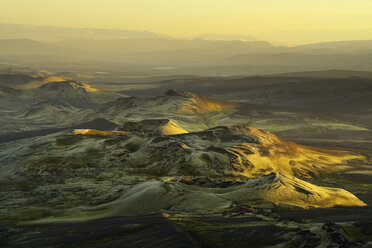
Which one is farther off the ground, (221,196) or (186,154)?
(221,196)

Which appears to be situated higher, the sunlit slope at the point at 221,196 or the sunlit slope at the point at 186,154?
the sunlit slope at the point at 221,196

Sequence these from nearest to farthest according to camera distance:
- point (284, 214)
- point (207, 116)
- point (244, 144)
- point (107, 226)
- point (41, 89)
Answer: point (107, 226)
point (284, 214)
point (244, 144)
point (207, 116)
point (41, 89)

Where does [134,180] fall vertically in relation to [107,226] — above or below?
below

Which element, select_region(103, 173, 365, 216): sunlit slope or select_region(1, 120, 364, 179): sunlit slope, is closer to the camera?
select_region(103, 173, 365, 216): sunlit slope

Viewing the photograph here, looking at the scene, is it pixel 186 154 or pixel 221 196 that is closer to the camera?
pixel 221 196

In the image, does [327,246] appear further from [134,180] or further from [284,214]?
[134,180]

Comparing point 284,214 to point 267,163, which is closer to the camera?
point 284,214

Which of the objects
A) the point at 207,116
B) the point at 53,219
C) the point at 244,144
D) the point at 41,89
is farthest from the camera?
the point at 41,89

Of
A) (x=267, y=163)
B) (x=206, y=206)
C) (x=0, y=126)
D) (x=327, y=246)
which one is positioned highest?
(x=327, y=246)

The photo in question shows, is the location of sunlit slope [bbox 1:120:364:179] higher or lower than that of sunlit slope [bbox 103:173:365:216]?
lower

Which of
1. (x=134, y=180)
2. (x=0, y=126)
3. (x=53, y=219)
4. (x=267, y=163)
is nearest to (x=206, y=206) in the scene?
(x=53, y=219)

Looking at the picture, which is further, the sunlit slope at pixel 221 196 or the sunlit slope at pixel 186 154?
the sunlit slope at pixel 186 154
